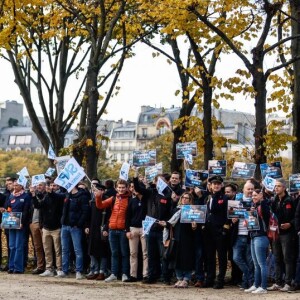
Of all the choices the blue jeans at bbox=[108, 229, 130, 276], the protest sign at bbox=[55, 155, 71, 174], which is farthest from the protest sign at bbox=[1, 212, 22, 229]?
the blue jeans at bbox=[108, 229, 130, 276]

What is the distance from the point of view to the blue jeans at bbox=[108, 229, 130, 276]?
19641 millimetres

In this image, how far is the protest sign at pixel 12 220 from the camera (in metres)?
21.4

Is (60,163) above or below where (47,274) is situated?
above

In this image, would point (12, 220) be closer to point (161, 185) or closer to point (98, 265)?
point (98, 265)

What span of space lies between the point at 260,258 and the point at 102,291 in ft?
9.56

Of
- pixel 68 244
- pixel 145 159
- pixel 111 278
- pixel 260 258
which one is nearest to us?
pixel 260 258

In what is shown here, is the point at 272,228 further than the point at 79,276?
No

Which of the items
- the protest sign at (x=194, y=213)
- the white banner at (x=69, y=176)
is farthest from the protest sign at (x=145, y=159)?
the protest sign at (x=194, y=213)

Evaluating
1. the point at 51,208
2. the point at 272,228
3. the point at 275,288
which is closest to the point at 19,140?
the point at 51,208

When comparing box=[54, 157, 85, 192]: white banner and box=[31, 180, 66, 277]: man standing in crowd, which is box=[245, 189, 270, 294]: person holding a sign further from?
box=[31, 180, 66, 277]: man standing in crowd

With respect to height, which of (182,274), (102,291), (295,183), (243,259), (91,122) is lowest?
(102,291)

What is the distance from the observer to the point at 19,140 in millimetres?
191500

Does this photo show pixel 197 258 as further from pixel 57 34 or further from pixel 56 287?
pixel 57 34

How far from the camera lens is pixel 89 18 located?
26.4m
